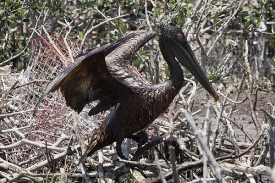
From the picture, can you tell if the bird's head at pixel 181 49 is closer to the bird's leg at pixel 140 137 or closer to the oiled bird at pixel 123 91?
the oiled bird at pixel 123 91

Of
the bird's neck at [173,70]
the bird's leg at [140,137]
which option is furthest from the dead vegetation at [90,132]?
the bird's neck at [173,70]

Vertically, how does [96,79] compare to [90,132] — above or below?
above

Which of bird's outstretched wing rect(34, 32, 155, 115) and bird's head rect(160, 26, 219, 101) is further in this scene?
bird's head rect(160, 26, 219, 101)

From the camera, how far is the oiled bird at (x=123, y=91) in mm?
6125

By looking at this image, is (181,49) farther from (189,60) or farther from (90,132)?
(90,132)

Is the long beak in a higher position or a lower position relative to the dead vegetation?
higher

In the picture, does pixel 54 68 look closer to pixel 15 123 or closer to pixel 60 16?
pixel 15 123

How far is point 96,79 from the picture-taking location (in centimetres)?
616

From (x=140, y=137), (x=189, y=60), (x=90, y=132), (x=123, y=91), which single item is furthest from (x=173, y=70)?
(x=90, y=132)

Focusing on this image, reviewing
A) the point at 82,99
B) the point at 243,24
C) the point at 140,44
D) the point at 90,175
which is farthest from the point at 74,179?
the point at 243,24

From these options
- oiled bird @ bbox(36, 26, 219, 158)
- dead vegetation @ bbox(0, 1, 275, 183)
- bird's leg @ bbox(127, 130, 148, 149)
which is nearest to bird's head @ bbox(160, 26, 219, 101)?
oiled bird @ bbox(36, 26, 219, 158)

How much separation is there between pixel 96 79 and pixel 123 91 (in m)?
0.29

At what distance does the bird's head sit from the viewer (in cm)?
652

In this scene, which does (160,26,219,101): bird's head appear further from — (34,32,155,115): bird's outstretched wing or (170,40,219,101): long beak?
(34,32,155,115): bird's outstretched wing
